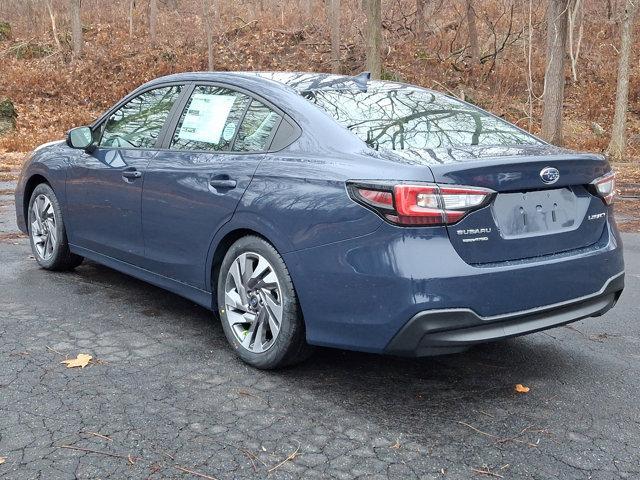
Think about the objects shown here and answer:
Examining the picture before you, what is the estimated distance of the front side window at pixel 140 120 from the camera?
4.93m

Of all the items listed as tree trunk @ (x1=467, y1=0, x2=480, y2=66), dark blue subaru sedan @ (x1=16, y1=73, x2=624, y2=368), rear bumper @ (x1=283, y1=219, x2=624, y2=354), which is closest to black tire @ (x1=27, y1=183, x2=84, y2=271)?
dark blue subaru sedan @ (x1=16, y1=73, x2=624, y2=368)

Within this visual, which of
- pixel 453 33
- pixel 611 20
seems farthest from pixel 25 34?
pixel 611 20

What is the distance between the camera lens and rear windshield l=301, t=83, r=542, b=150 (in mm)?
3795

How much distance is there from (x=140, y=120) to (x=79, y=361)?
1878mm

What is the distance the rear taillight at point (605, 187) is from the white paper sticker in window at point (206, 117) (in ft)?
7.06

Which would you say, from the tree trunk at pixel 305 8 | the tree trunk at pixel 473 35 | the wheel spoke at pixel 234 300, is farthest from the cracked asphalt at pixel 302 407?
the tree trunk at pixel 305 8

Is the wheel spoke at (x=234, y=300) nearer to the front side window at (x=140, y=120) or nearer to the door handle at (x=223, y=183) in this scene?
the door handle at (x=223, y=183)

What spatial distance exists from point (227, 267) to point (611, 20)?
29.6 m

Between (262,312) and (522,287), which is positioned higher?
(522,287)

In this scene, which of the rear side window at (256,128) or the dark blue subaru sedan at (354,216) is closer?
the dark blue subaru sedan at (354,216)

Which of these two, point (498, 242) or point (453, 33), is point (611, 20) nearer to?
point (453, 33)

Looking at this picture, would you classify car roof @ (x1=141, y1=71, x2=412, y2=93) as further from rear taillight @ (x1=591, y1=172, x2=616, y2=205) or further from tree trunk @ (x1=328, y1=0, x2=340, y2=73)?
tree trunk @ (x1=328, y1=0, x2=340, y2=73)

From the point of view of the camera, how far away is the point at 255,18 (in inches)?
1284

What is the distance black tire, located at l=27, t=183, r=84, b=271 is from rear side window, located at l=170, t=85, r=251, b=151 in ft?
5.59
